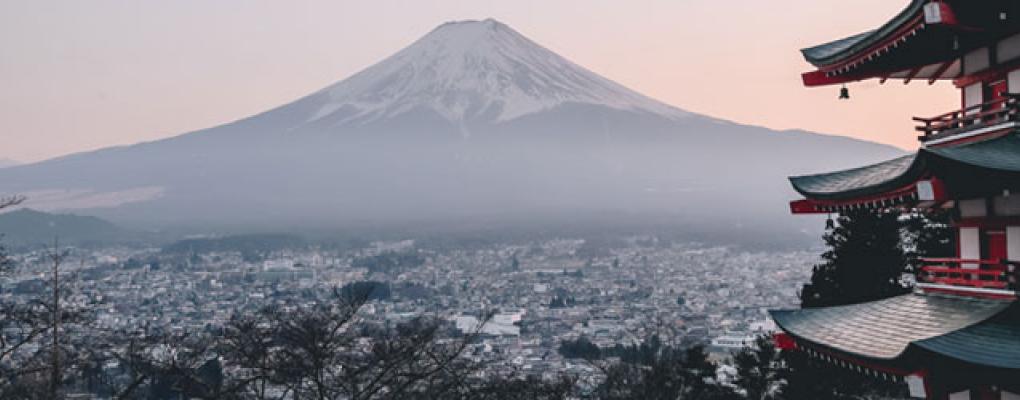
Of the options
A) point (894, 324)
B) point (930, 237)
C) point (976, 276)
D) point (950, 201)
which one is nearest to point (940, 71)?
point (950, 201)

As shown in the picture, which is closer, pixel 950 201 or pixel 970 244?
pixel 950 201

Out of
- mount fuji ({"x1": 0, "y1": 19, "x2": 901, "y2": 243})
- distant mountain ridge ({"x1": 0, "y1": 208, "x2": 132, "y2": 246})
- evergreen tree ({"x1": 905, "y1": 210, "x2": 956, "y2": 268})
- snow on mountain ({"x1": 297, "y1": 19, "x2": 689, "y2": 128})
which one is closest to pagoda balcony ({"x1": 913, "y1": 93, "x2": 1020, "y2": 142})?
evergreen tree ({"x1": 905, "y1": 210, "x2": 956, "y2": 268})

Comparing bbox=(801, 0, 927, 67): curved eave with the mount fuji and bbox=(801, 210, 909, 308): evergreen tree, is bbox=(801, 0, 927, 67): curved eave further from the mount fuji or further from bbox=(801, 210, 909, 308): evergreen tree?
the mount fuji

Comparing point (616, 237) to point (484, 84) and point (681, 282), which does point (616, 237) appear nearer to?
point (681, 282)

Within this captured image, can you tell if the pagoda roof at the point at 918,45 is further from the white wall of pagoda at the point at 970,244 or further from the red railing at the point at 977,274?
the red railing at the point at 977,274

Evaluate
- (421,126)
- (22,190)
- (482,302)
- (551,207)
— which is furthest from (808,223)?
(22,190)

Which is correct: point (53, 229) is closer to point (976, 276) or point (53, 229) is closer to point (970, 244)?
point (970, 244)

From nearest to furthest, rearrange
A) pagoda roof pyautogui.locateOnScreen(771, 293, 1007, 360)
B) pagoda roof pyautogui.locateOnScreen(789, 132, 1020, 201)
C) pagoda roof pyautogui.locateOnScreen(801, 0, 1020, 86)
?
pagoda roof pyautogui.locateOnScreen(789, 132, 1020, 201) → pagoda roof pyautogui.locateOnScreen(771, 293, 1007, 360) → pagoda roof pyautogui.locateOnScreen(801, 0, 1020, 86)
